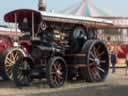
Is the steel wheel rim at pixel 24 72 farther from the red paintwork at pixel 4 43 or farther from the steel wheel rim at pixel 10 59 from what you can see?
the red paintwork at pixel 4 43

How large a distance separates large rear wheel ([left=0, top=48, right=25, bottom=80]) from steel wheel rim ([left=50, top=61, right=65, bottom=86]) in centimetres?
229

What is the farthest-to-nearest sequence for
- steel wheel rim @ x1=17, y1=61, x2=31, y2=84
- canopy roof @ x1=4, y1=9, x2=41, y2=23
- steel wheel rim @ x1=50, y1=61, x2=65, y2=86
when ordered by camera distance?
canopy roof @ x1=4, y1=9, x2=41, y2=23 < steel wheel rim @ x1=17, y1=61, x2=31, y2=84 < steel wheel rim @ x1=50, y1=61, x2=65, y2=86

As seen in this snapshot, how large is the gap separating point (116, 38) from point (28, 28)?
15.2 metres

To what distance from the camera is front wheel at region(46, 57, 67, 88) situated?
16.6m

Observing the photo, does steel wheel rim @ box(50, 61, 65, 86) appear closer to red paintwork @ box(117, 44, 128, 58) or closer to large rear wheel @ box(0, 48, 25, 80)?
large rear wheel @ box(0, 48, 25, 80)

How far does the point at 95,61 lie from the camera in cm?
1855

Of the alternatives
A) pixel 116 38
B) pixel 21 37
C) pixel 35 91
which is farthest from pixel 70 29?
pixel 116 38

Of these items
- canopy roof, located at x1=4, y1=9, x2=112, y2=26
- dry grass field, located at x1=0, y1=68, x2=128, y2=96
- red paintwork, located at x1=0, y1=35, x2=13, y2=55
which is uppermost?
canopy roof, located at x1=4, y1=9, x2=112, y2=26

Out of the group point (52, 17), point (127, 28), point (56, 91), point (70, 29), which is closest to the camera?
point (56, 91)

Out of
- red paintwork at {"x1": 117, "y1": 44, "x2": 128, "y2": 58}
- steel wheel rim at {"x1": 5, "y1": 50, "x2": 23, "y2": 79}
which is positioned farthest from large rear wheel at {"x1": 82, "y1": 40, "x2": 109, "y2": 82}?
red paintwork at {"x1": 117, "y1": 44, "x2": 128, "y2": 58}

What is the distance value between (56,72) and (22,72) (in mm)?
1339

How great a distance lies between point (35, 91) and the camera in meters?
15.9

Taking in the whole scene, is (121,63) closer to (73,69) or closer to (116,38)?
→ (116,38)

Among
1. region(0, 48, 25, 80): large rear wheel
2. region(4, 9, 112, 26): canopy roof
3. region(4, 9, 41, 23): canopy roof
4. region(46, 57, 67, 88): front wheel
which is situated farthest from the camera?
region(0, 48, 25, 80): large rear wheel
